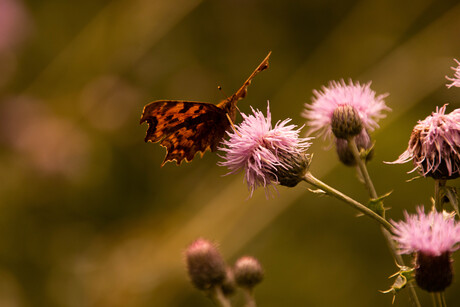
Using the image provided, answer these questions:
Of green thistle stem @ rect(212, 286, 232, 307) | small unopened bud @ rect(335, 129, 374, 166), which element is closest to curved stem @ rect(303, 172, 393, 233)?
small unopened bud @ rect(335, 129, 374, 166)

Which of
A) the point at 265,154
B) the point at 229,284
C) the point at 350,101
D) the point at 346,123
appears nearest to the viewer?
the point at 265,154

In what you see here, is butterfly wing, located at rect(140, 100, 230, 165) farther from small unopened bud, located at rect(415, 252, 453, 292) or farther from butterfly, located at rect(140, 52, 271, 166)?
small unopened bud, located at rect(415, 252, 453, 292)

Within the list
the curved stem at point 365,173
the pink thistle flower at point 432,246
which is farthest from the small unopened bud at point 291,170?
the pink thistle flower at point 432,246

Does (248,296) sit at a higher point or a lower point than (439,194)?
higher

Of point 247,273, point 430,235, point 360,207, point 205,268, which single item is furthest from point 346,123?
point 205,268

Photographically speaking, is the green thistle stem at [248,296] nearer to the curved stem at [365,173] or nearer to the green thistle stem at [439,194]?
the curved stem at [365,173]

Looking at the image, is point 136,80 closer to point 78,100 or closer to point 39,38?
point 78,100

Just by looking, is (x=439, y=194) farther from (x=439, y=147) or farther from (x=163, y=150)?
(x=163, y=150)
